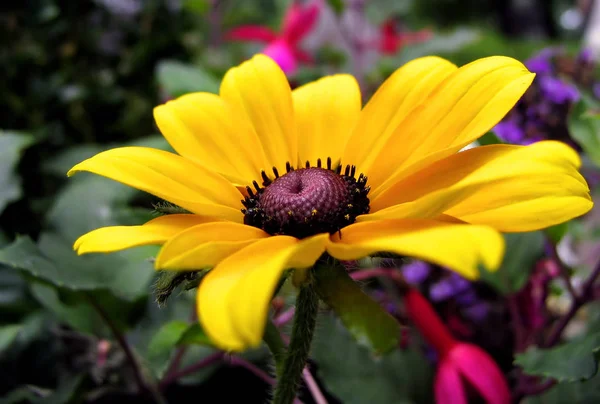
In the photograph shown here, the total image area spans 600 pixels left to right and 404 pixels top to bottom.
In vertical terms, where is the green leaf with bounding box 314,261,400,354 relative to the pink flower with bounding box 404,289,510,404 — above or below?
above

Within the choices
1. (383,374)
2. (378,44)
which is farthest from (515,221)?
(378,44)

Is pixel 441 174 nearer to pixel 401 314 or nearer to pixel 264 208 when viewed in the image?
pixel 264 208

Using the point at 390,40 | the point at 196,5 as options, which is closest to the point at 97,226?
the point at 196,5

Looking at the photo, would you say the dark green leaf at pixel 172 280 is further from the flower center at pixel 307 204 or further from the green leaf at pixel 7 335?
the green leaf at pixel 7 335

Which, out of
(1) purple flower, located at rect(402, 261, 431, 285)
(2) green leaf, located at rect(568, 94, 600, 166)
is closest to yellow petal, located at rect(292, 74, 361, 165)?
(2) green leaf, located at rect(568, 94, 600, 166)

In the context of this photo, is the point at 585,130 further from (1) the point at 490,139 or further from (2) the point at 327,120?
(2) the point at 327,120

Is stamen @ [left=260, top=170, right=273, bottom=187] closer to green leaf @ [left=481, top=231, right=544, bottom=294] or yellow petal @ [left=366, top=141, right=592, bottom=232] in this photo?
yellow petal @ [left=366, top=141, right=592, bottom=232]
